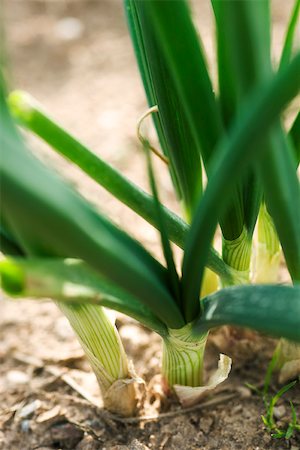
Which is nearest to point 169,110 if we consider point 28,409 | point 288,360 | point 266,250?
point 266,250

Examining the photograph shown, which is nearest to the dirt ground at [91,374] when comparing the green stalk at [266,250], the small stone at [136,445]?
the small stone at [136,445]

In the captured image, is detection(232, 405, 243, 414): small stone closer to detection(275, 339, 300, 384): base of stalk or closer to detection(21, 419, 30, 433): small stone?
detection(275, 339, 300, 384): base of stalk

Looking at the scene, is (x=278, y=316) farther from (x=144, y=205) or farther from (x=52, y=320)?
(x=52, y=320)

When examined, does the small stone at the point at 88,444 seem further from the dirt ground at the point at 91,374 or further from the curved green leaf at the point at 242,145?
the curved green leaf at the point at 242,145

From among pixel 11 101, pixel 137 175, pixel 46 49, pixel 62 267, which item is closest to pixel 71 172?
pixel 137 175

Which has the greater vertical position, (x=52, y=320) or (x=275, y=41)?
(x=275, y=41)

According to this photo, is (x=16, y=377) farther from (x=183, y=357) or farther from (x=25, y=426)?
(x=183, y=357)
